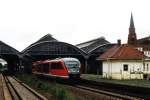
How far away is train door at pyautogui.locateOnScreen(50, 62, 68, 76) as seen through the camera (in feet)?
145

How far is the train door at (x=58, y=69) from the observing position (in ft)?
145

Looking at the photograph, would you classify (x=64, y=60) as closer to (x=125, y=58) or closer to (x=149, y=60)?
(x=125, y=58)

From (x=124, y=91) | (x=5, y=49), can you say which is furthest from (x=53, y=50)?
(x=124, y=91)

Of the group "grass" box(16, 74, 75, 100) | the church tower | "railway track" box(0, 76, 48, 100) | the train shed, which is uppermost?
the church tower

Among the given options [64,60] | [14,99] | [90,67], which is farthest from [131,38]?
[14,99]

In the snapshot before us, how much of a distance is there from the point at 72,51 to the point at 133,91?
57102mm

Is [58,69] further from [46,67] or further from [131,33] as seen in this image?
[131,33]

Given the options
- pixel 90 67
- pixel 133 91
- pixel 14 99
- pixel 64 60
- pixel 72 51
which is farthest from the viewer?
pixel 90 67

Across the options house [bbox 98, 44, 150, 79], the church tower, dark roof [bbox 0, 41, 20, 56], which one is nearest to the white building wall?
house [bbox 98, 44, 150, 79]

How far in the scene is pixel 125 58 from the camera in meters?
55.0

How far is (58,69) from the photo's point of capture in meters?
46.5

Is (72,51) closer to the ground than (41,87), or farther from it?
farther from it

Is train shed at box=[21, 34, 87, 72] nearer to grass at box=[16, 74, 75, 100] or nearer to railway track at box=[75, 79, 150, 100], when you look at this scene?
railway track at box=[75, 79, 150, 100]

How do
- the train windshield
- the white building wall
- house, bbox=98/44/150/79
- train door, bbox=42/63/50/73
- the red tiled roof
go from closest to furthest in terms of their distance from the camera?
the train windshield, the white building wall, house, bbox=98/44/150/79, train door, bbox=42/63/50/73, the red tiled roof
